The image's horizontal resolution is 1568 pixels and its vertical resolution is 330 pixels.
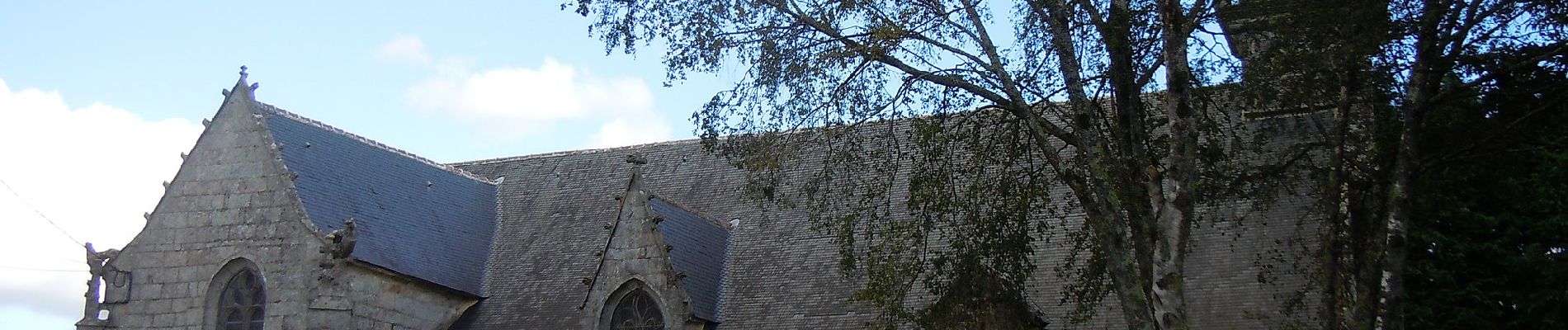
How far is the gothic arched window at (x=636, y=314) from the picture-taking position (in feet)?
65.2

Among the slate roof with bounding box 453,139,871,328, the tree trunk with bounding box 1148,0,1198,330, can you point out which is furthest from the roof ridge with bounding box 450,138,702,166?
the tree trunk with bounding box 1148,0,1198,330

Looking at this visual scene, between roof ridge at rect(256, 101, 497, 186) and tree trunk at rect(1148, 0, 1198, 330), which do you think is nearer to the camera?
tree trunk at rect(1148, 0, 1198, 330)

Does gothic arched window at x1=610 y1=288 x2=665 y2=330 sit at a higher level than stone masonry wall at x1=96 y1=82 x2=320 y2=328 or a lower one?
lower

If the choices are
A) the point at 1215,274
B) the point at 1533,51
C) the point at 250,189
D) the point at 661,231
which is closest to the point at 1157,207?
the point at 1533,51

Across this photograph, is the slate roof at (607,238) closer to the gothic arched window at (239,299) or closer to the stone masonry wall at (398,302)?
the stone masonry wall at (398,302)

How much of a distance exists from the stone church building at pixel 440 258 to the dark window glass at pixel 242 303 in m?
0.02

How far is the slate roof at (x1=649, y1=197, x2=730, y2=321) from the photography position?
20.2 metres

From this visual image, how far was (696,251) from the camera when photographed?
21.1m

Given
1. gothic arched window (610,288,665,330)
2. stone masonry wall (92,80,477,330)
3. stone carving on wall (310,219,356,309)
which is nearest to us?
stone carving on wall (310,219,356,309)

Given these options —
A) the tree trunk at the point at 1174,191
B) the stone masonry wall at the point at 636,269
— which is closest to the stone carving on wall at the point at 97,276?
the stone masonry wall at the point at 636,269

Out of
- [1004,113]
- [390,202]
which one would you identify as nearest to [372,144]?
[390,202]

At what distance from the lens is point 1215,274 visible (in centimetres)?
1884

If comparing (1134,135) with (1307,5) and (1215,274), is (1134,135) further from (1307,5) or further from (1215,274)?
(1215,274)

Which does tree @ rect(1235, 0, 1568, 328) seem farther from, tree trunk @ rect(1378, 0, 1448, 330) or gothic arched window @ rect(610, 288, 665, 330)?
gothic arched window @ rect(610, 288, 665, 330)
